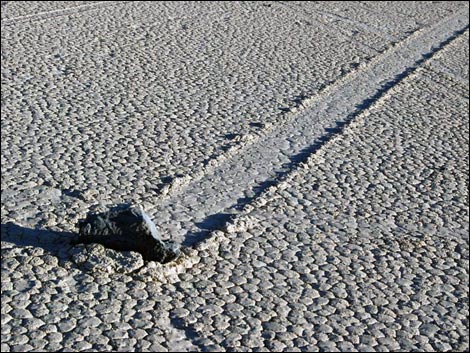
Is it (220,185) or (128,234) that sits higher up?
(128,234)

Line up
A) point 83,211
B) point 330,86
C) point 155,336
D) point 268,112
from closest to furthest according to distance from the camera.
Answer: point 155,336
point 83,211
point 268,112
point 330,86

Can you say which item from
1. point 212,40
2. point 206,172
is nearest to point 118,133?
point 206,172

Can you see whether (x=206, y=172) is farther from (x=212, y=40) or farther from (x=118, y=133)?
(x=212, y=40)

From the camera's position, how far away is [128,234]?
15.7 ft

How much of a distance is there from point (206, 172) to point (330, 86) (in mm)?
2516

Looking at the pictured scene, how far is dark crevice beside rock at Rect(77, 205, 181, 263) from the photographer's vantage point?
4781 millimetres

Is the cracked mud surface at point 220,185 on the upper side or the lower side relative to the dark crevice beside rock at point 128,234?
lower

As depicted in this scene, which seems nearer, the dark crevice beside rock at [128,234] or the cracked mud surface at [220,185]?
the cracked mud surface at [220,185]

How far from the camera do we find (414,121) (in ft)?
25.4

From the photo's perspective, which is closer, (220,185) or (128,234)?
(128,234)

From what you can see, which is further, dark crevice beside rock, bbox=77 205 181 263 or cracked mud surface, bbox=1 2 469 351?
dark crevice beside rock, bbox=77 205 181 263

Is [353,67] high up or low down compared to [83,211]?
down

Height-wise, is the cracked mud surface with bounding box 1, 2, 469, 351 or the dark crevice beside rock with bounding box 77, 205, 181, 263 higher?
the dark crevice beside rock with bounding box 77, 205, 181, 263

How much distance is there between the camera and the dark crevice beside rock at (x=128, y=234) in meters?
4.78
